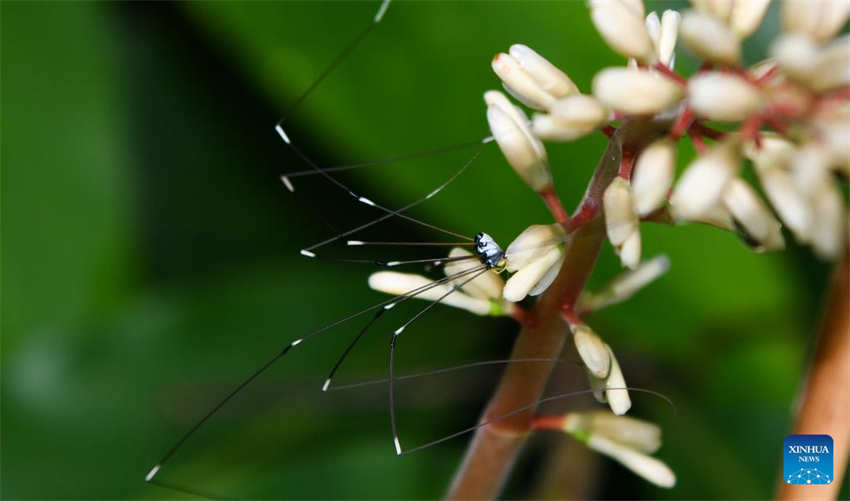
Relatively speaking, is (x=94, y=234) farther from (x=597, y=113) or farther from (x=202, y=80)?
(x=597, y=113)

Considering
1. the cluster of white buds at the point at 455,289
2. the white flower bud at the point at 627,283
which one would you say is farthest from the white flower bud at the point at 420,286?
the white flower bud at the point at 627,283

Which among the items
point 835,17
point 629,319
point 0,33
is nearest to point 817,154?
point 835,17

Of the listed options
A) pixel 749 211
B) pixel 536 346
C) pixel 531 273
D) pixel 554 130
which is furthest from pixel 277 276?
pixel 749 211

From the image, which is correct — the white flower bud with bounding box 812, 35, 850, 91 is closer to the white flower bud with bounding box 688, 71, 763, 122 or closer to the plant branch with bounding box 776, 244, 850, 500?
the white flower bud with bounding box 688, 71, 763, 122

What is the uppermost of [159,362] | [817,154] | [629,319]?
[159,362]

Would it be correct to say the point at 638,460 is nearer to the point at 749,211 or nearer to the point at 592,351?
the point at 592,351

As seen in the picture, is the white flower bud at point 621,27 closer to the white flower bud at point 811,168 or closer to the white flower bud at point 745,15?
the white flower bud at point 745,15
